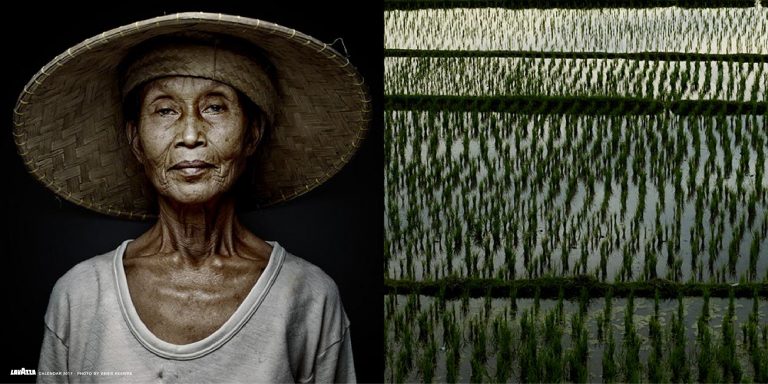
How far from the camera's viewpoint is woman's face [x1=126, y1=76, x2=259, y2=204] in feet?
5.92

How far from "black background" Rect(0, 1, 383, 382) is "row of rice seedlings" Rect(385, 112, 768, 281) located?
79 centimetres

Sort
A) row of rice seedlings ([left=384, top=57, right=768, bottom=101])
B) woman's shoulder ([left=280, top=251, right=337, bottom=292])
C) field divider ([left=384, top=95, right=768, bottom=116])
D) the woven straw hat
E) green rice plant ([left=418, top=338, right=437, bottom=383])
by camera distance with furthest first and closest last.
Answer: row of rice seedlings ([left=384, top=57, right=768, bottom=101]) < field divider ([left=384, top=95, right=768, bottom=116]) < green rice plant ([left=418, top=338, right=437, bottom=383]) < woman's shoulder ([left=280, top=251, right=337, bottom=292]) < the woven straw hat

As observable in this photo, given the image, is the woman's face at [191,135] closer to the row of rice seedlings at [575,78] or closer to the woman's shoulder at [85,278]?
the woman's shoulder at [85,278]

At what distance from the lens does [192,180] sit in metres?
1.81

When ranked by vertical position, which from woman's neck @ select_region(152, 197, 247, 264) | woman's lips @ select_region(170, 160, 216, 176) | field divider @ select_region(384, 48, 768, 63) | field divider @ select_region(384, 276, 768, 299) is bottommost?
field divider @ select_region(384, 276, 768, 299)

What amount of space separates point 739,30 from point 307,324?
4.17 m

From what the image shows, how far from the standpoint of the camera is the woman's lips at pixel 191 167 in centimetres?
180

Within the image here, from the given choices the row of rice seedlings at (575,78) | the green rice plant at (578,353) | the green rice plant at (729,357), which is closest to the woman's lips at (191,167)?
the green rice plant at (578,353)

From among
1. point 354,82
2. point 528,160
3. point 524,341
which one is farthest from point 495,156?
point 354,82

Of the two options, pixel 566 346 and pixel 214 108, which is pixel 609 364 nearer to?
pixel 566 346

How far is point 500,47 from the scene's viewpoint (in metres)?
5.02

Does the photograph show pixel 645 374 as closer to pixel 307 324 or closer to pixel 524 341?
pixel 524 341

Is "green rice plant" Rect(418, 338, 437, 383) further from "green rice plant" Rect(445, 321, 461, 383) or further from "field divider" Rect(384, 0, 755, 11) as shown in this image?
"field divider" Rect(384, 0, 755, 11)

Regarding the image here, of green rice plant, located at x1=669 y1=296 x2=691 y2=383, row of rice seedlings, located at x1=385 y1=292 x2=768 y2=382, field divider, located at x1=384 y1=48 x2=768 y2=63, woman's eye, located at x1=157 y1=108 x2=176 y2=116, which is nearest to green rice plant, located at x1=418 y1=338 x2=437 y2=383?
row of rice seedlings, located at x1=385 y1=292 x2=768 y2=382
